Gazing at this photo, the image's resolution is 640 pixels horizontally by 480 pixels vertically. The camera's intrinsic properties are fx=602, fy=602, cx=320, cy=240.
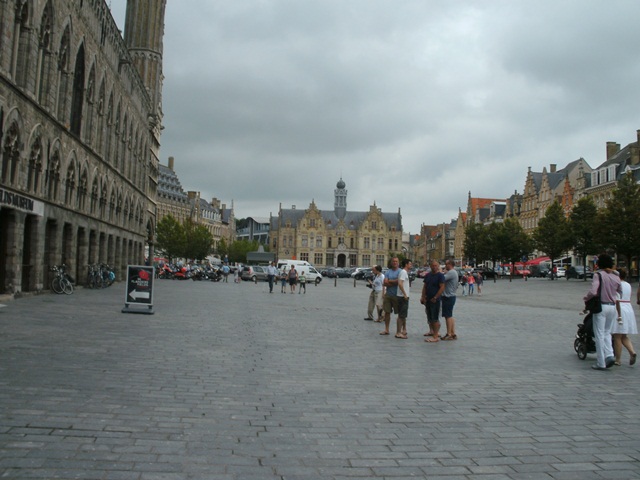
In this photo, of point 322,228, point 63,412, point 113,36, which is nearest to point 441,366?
point 63,412

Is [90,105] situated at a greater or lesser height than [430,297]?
greater

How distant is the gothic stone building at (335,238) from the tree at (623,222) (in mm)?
93892

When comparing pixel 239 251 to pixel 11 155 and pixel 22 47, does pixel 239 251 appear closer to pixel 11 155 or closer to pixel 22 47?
pixel 22 47

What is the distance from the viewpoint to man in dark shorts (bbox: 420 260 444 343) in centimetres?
1326

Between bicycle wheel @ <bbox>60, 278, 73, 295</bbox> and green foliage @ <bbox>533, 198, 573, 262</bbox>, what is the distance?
47141 millimetres

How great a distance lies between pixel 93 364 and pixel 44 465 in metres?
4.27

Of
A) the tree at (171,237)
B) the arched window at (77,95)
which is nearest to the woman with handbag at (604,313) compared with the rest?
the arched window at (77,95)

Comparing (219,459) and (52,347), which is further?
(52,347)

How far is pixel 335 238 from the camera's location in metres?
144

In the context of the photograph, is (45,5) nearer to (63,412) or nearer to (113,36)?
(113,36)

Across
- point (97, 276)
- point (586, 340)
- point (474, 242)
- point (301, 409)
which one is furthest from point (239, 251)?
point (301, 409)

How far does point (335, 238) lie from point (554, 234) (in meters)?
85.6

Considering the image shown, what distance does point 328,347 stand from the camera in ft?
37.9

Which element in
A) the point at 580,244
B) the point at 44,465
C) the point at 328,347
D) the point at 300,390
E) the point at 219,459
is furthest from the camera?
the point at 580,244
